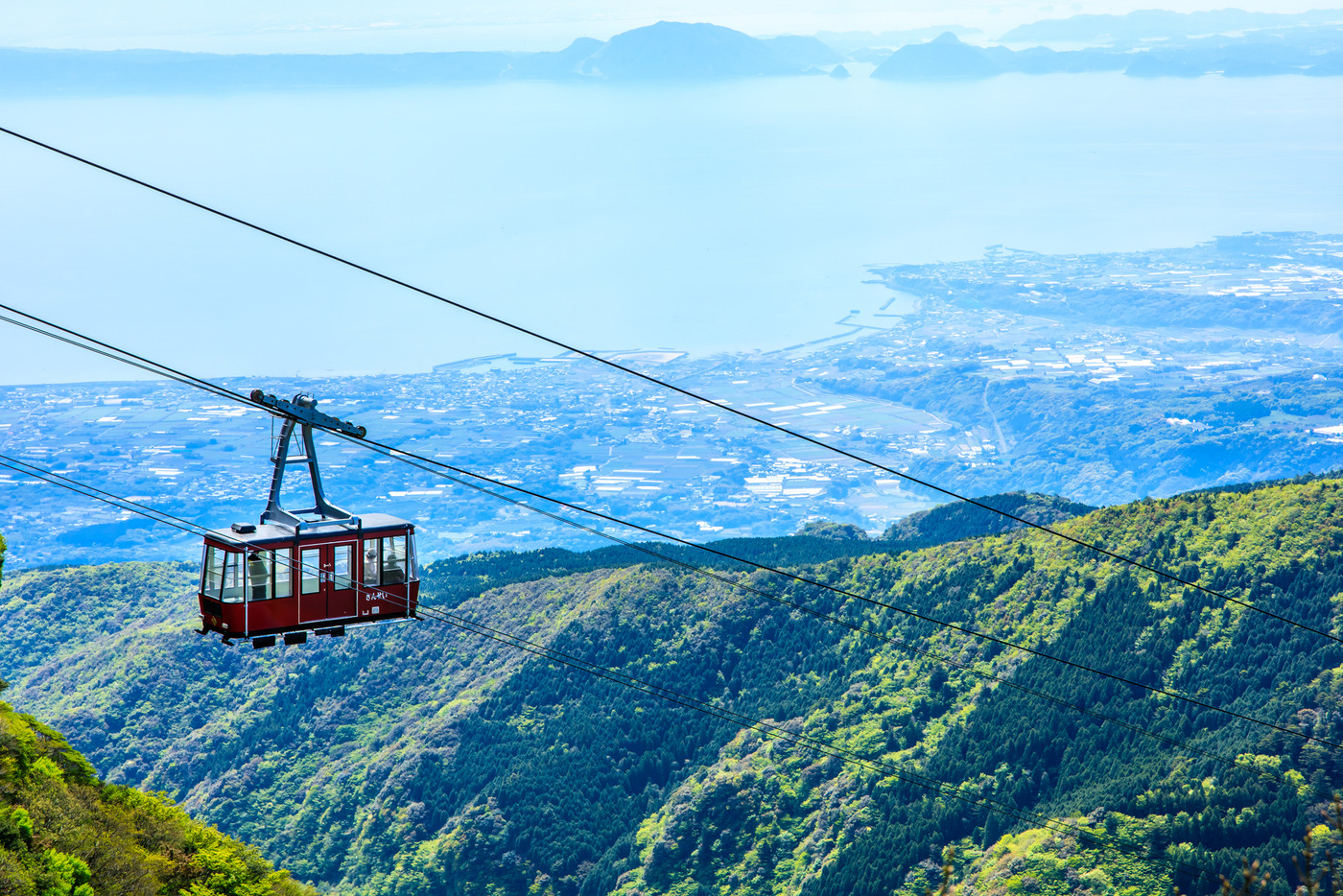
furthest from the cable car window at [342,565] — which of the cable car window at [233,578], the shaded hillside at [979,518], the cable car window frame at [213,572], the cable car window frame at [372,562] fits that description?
the shaded hillside at [979,518]

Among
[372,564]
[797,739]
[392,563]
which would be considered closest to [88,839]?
[372,564]

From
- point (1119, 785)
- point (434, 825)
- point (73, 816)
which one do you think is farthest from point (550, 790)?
point (73, 816)

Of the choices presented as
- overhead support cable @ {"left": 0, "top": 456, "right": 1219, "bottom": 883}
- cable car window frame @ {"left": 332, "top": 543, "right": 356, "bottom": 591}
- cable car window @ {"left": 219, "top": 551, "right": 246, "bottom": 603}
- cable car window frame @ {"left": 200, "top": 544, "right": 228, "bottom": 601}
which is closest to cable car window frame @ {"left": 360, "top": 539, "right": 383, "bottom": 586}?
cable car window frame @ {"left": 332, "top": 543, "right": 356, "bottom": 591}

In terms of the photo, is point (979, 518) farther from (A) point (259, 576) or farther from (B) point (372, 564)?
(A) point (259, 576)

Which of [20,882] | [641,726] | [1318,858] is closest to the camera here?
[20,882]

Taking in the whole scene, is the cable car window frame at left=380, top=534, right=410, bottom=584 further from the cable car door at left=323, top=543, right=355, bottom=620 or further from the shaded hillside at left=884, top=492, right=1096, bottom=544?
the shaded hillside at left=884, top=492, right=1096, bottom=544

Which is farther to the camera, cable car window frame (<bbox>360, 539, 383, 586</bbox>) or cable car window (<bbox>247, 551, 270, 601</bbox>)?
cable car window frame (<bbox>360, 539, 383, 586</bbox>)

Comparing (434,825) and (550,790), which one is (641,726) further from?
(434,825)
